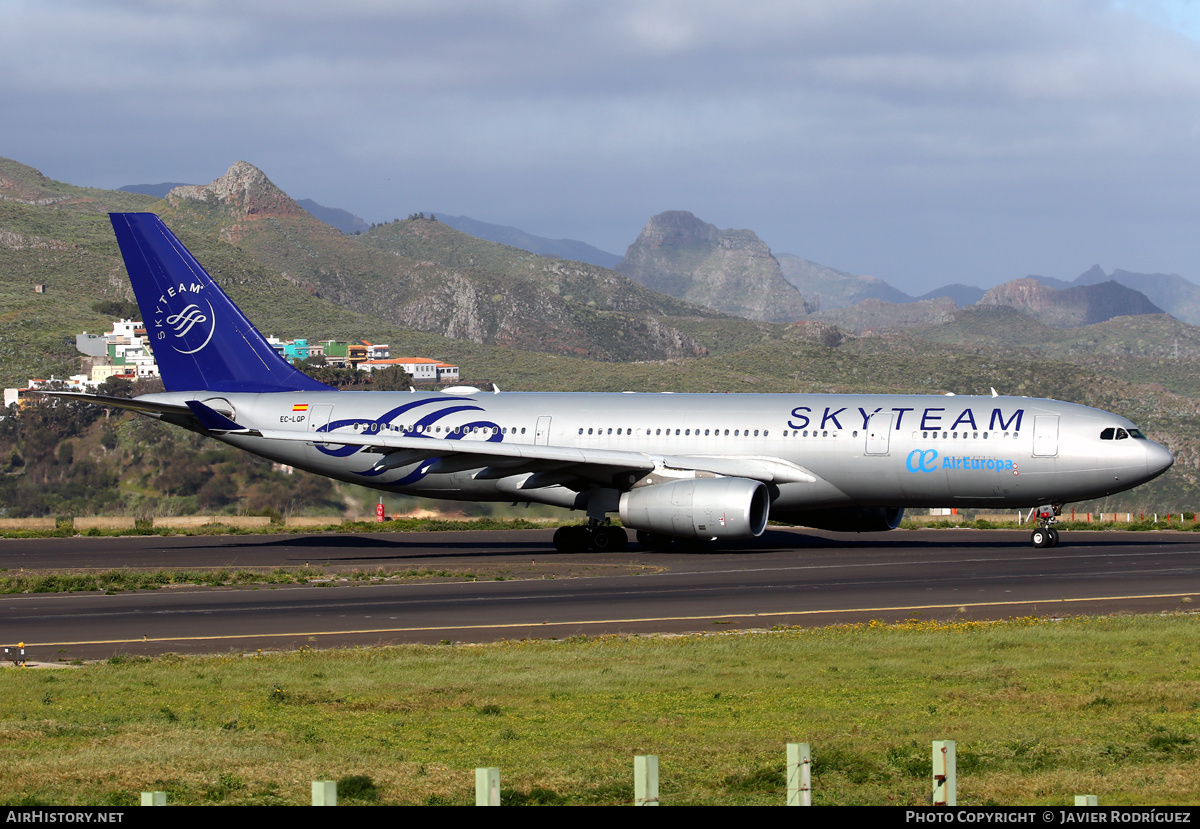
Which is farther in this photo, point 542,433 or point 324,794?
point 542,433

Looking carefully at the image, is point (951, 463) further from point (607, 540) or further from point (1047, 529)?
point (607, 540)

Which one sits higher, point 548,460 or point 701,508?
point 548,460

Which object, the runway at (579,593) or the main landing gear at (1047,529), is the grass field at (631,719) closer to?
the runway at (579,593)

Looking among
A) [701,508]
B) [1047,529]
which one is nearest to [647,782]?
[701,508]

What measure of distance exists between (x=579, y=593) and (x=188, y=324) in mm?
21407

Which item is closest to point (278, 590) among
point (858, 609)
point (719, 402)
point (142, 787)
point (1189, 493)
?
point (858, 609)

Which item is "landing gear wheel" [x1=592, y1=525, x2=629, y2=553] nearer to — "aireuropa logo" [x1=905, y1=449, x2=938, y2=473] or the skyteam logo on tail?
"aireuropa logo" [x1=905, y1=449, x2=938, y2=473]

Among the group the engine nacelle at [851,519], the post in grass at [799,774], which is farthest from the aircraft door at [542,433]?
the post in grass at [799,774]

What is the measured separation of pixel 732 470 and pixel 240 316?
17.2m

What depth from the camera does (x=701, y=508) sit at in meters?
34.0

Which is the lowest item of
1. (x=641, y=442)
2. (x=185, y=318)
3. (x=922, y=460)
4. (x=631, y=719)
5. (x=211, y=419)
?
(x=631, y=719)

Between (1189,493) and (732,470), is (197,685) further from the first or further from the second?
(1189,493)

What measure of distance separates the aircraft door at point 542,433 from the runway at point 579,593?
319 cm
